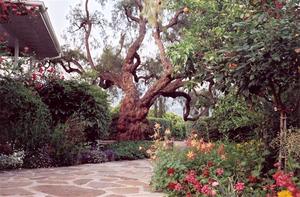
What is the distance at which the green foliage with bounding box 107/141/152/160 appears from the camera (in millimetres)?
11174

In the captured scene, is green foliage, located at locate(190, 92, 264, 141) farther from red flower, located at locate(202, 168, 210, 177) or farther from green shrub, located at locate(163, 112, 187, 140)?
green shrub, located at locate(163, 112, 187, 140)

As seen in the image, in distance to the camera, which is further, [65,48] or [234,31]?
[65,48]

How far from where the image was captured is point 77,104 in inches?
449

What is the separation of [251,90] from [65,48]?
1532 cm

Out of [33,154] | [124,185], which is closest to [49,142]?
[33,154]

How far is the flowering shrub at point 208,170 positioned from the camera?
16.0 feet

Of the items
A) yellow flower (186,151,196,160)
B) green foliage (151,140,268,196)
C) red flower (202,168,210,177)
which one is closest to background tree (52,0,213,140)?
green foliage (151,140,268,196)

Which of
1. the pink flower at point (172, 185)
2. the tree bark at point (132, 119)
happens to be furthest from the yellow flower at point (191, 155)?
the tree bark at point (132, 119)

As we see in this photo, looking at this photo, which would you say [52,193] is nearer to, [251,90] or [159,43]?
[251,90]

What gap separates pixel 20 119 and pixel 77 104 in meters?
2.65

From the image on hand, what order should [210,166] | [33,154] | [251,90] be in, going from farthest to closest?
[33,154], [210,166], [251,90]

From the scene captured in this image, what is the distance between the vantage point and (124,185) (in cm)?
641

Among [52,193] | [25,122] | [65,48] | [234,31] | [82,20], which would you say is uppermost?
[82,20]

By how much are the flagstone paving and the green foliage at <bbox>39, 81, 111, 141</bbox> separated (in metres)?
2.94
